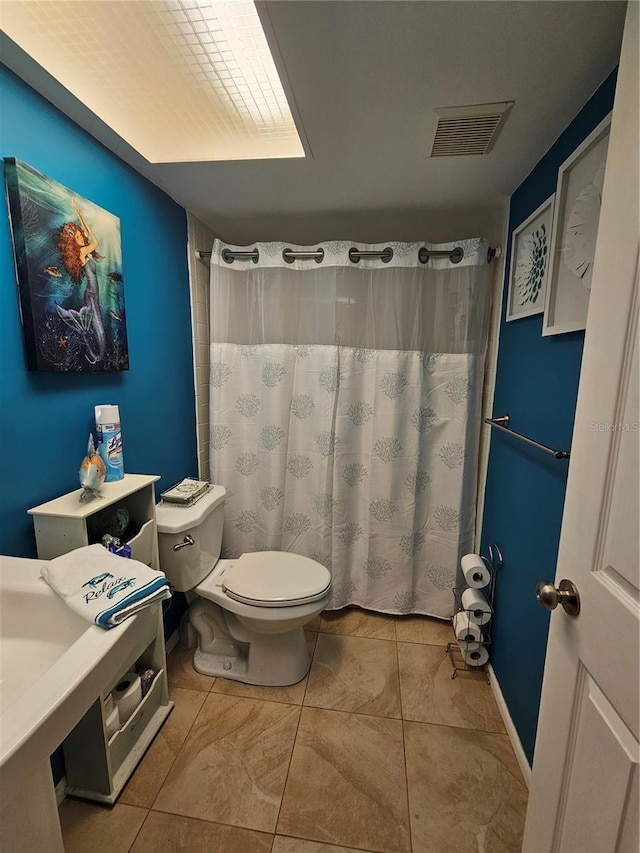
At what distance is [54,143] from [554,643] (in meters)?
1.82

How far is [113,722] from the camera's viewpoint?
1158 mm

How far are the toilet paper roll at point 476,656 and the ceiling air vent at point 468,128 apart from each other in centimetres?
194

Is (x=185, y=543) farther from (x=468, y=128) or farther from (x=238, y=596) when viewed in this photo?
(x=468, y=128)

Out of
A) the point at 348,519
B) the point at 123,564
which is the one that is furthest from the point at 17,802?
the point at 348,519

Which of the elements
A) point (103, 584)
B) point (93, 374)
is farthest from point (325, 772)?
point (93, 374)

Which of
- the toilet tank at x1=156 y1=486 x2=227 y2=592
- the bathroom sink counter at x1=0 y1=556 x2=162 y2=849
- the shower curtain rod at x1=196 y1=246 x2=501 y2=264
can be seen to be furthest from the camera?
the shower curtain rod at x1=196 y1=246 x2=501 y2=264

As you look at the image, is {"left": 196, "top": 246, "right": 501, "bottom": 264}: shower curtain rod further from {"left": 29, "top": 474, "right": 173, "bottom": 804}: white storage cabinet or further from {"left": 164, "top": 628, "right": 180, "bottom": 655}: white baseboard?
{"left": 164, "top": 628, "right": 180, "bottom": 655}: white baseboard

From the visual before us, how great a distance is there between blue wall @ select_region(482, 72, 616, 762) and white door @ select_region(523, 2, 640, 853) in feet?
1.35

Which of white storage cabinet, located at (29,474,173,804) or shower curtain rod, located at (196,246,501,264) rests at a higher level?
shower curtain rod, located at (196,246,501,264)

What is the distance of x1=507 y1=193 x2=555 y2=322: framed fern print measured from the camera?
124 centimetres

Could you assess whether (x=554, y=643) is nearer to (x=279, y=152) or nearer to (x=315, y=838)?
(x=315, y=838)

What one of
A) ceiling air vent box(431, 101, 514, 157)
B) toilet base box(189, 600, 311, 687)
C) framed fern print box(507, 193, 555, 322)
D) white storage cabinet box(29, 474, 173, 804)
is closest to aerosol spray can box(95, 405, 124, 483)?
white storage cabinet box(29, 474, 173, 804)

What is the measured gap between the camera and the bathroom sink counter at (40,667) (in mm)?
540

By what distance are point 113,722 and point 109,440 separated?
0.89m
